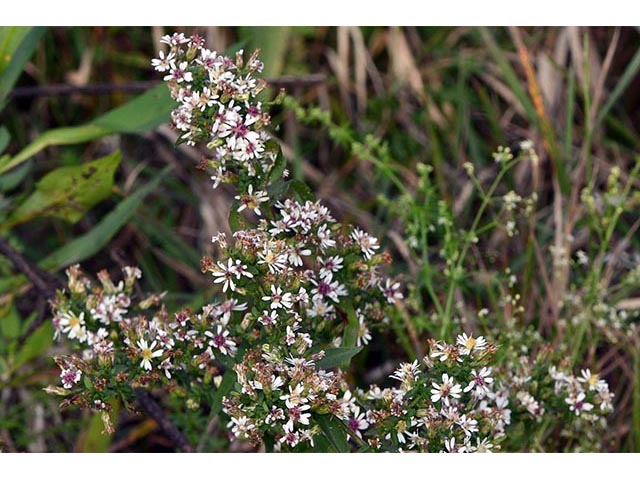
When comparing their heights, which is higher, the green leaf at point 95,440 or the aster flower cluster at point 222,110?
the aster flower cluster at point 222,110

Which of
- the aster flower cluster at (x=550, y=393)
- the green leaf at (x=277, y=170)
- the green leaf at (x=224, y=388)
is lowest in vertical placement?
the aster flower cluster at (x=550, y=393)

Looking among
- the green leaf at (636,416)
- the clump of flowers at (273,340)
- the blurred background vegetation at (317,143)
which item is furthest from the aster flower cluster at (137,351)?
the green leaf at (636,416)

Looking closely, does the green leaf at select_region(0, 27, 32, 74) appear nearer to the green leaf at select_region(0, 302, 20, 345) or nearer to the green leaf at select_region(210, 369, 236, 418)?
the green leaf at select_region(0, 302, 20, 345)

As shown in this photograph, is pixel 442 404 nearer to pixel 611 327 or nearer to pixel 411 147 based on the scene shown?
pixel 611 327

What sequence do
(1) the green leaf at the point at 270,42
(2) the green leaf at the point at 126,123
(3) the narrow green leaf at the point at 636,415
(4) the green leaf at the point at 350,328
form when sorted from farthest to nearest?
(1) the green leaf at the point at 270,42
(2) the green leaf at the point at 126,123
(3) the narrow green leaf at the point at 636,415
(4) the green leaf at the point at 350,328

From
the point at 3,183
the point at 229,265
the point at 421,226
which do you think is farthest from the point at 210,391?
the point at 3,183

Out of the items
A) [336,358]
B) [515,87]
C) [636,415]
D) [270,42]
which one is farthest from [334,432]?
[270,42]

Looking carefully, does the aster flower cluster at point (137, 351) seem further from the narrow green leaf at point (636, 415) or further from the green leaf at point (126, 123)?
the narrow green leaf at point (636, 415)
